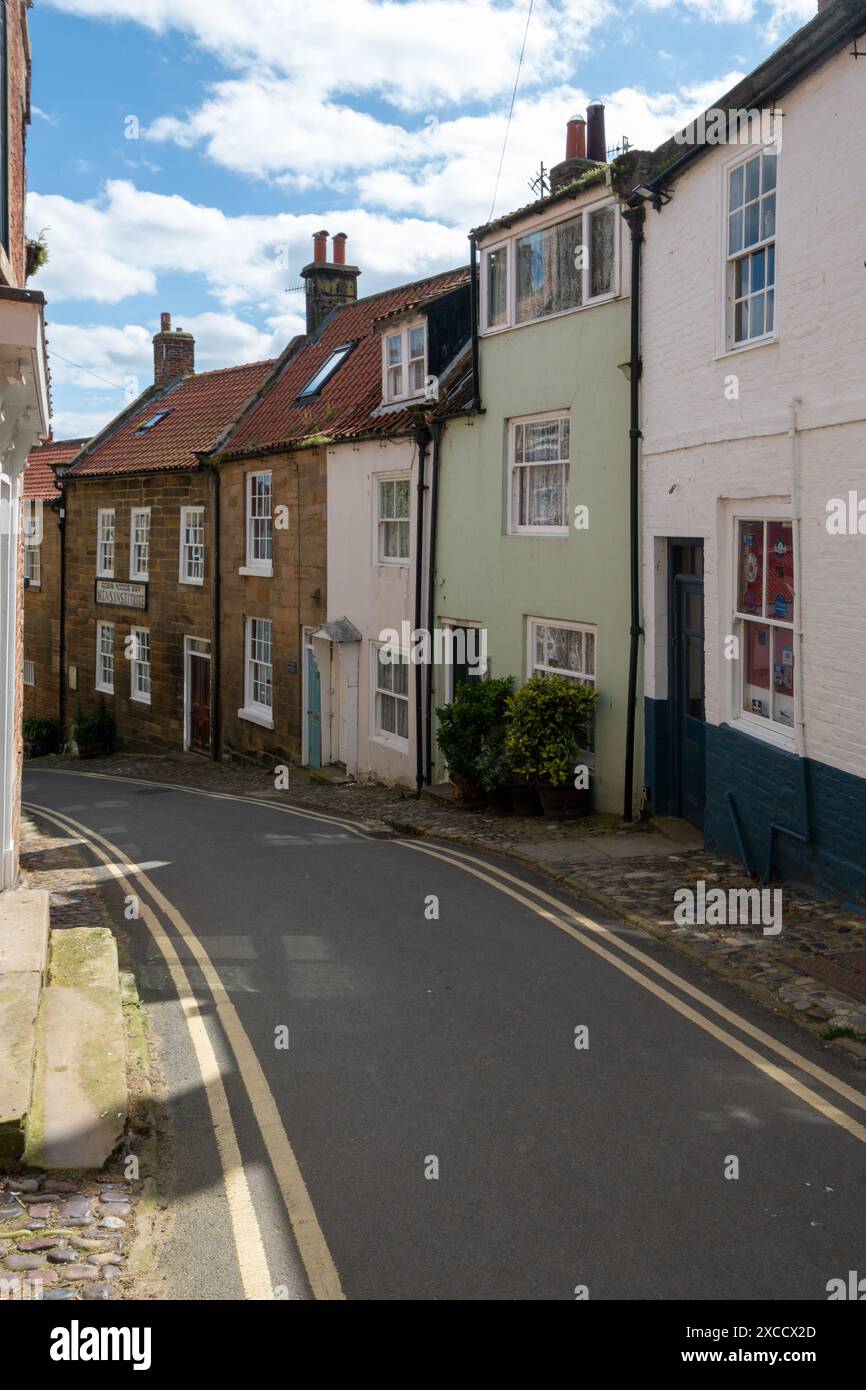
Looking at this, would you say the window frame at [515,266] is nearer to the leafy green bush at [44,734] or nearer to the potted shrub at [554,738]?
the potted shrub at [554,738]

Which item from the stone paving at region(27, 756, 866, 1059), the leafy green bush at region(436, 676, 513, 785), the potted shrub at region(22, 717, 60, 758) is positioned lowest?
the potted shrub at region(22, 717, 60, 758)

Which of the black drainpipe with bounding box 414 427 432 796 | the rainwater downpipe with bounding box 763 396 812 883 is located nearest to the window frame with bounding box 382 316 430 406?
Answer: the black drainpipe with bounding box 414 427 432 796

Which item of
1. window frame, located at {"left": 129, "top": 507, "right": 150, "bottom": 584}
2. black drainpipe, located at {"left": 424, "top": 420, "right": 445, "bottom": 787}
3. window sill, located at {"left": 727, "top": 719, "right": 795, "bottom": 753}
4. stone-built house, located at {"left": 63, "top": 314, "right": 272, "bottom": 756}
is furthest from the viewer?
window frame, located at {"left": 129, "top": 507, "right": 150, "bottom": 584}

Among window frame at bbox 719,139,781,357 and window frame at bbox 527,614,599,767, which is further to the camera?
window frame at bbox 527,614,599,767

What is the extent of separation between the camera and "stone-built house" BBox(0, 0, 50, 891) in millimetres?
7098

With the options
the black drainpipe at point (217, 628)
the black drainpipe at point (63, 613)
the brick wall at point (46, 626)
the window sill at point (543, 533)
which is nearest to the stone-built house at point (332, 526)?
the black drainpipe at point (217, 628)

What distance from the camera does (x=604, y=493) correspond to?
14.9 metres

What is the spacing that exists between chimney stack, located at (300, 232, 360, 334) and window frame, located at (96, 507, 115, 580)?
7.58 metres

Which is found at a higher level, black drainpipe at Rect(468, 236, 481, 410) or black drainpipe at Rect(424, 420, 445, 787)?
black drainpipe at Rect(468, 236, 481, 410)

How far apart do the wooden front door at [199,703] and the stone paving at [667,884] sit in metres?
8.01

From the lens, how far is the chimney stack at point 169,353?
35469 mm

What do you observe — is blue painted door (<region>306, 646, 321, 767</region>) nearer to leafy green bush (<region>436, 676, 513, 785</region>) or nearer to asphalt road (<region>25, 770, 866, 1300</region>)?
leafy green bush (<region>436, 676, 513, 785</region>)

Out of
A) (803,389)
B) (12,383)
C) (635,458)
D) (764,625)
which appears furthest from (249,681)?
(12,383)

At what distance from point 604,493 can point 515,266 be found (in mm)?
4083
